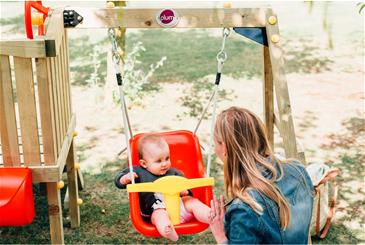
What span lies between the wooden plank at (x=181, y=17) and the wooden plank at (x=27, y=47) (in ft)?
1.43

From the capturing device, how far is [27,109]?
3.29 meters

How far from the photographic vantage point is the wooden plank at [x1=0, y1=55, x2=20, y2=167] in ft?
10.7

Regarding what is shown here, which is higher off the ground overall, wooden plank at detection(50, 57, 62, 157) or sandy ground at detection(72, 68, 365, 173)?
wooden plank at detection(50, 57, 62, 157)

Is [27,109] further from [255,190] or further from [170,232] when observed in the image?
[255,190]

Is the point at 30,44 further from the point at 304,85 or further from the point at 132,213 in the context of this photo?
the point at 304,85

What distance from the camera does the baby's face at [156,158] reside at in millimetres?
3890

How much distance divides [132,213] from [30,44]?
1165mm

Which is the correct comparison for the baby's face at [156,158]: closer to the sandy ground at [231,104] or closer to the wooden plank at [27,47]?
the wooden plank at [27,47]

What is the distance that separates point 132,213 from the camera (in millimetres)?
3502

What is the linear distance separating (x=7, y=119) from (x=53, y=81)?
34 centimetres

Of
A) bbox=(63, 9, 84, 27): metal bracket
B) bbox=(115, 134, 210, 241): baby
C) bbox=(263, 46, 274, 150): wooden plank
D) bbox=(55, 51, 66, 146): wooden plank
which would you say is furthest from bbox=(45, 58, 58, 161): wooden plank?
bbox=(263, 46, 274, 150): wooden plank

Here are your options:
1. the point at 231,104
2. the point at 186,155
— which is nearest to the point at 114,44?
the point at 186,155

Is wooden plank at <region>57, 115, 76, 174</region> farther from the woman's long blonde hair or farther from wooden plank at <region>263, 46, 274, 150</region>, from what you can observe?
wooden plank at <region>263, 46, 274, 150</region>

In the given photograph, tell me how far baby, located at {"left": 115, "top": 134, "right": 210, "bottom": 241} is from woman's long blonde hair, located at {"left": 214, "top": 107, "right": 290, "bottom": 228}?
85cm
